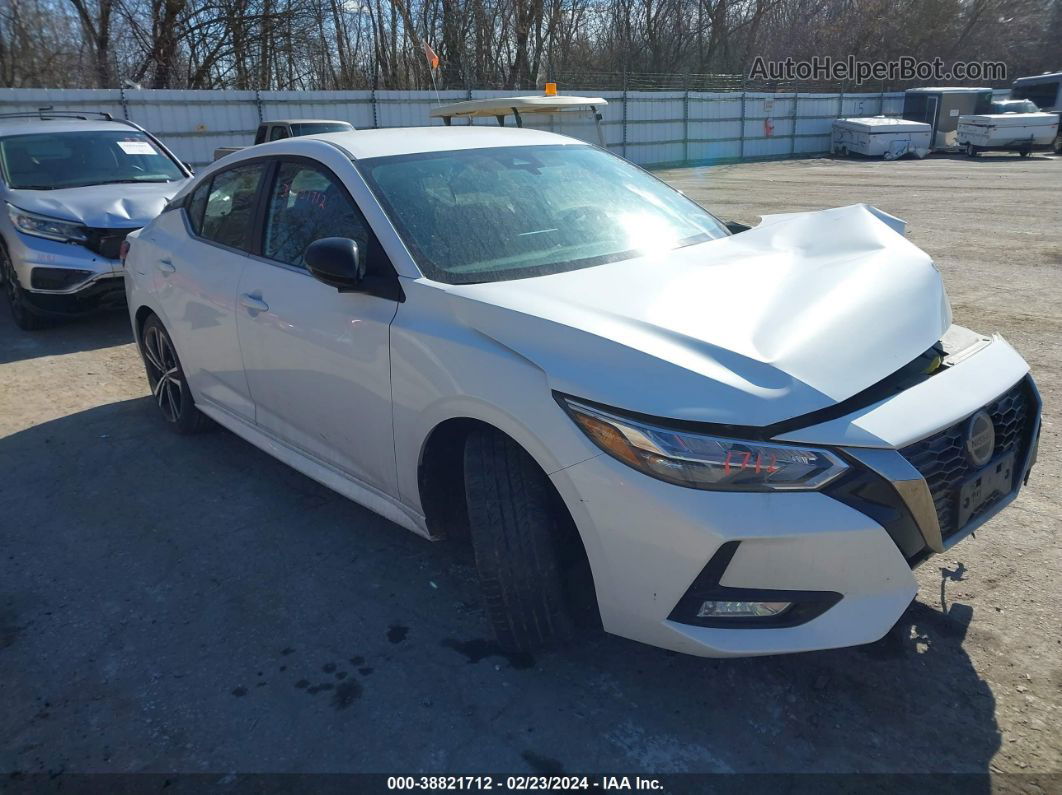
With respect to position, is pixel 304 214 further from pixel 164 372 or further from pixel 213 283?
pixel 164 372

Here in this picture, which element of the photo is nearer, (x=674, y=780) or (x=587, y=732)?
(x=674, y=780)

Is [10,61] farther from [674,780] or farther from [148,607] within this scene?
[674,780]

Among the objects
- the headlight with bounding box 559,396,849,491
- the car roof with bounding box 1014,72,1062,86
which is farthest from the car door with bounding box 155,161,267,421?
the car roof with bounding box 1014,72,1062,86

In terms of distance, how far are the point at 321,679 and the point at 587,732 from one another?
0.90 m

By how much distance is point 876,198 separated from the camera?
16.7m

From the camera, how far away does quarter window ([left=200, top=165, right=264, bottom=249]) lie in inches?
152

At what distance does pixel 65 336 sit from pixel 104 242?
97 centimetres

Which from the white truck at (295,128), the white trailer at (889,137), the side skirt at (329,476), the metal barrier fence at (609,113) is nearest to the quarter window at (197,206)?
the side skirt at (329,476)

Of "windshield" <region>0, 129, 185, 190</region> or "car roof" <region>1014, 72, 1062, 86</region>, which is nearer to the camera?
"windshield" <region>0, 129, 185, 190</region>

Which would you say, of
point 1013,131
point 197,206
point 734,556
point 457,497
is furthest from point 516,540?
point 1013,131

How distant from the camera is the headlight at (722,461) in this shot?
83.5 inches

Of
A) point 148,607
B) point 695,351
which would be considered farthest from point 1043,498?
point 148,607

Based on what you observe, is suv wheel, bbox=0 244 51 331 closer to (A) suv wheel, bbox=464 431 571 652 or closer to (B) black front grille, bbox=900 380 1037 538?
(A) suv wheel, bbox=464 431 571 652

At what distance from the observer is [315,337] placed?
127 inches
